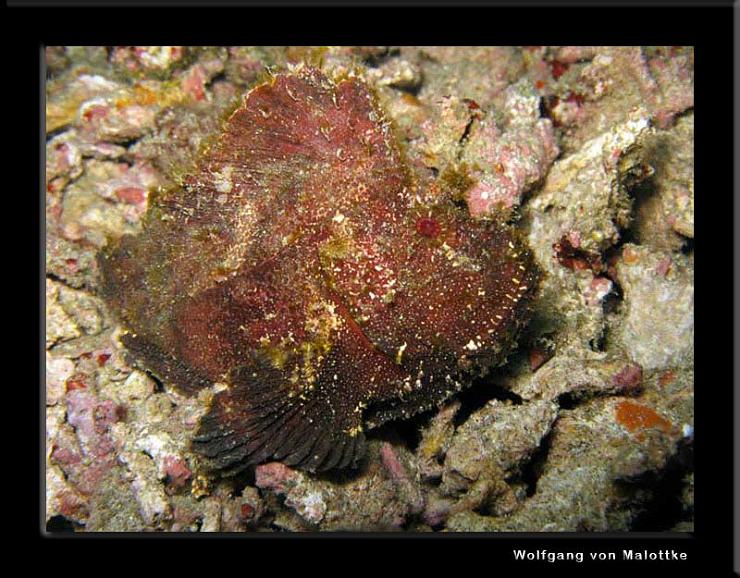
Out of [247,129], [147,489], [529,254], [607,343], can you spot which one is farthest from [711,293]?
[147,489]

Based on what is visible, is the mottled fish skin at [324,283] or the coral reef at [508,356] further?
the coral reef at [508,356]

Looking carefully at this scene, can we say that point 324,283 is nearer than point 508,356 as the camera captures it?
Yes

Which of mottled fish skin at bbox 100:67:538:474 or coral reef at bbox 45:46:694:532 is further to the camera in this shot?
coral reef at bbox 45:46:694:532

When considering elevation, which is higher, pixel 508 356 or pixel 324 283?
pixel 324 283

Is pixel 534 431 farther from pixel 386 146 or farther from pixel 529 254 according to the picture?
pixel 386 146
